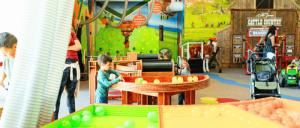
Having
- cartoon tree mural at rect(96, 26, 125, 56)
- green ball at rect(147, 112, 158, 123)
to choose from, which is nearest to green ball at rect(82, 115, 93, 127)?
green ball at rect(147, 112, 158, 123)

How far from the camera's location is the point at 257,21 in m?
11.2

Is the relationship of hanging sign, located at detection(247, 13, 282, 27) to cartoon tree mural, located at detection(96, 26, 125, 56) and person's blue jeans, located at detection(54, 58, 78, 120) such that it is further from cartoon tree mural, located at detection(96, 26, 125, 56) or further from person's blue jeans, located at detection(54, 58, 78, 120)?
person's blue jeans, located at detection(54, 58, 78, 120)

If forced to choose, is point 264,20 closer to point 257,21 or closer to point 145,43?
point 257,21

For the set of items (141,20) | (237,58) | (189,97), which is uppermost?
(141,20)

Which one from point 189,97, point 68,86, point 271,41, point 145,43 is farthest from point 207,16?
point 68,86

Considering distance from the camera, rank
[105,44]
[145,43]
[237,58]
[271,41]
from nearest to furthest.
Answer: [271,41] < [145,43] < [105,44] < [237,58]

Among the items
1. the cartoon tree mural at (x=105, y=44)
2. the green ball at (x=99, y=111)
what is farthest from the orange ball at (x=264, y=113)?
the cartoon tree mural at (x=105, y=44)

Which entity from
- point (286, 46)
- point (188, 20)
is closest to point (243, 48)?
point (286, 46)

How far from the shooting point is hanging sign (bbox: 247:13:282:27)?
11.1 metres

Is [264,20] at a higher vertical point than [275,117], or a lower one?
higher

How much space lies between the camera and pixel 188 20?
1116cm

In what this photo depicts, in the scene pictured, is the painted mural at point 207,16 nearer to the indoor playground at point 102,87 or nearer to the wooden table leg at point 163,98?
the indoor playground at point 102,87

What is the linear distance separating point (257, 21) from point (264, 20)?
0.33 metres

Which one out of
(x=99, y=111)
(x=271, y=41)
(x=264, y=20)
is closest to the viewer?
(x=99, y=111)
